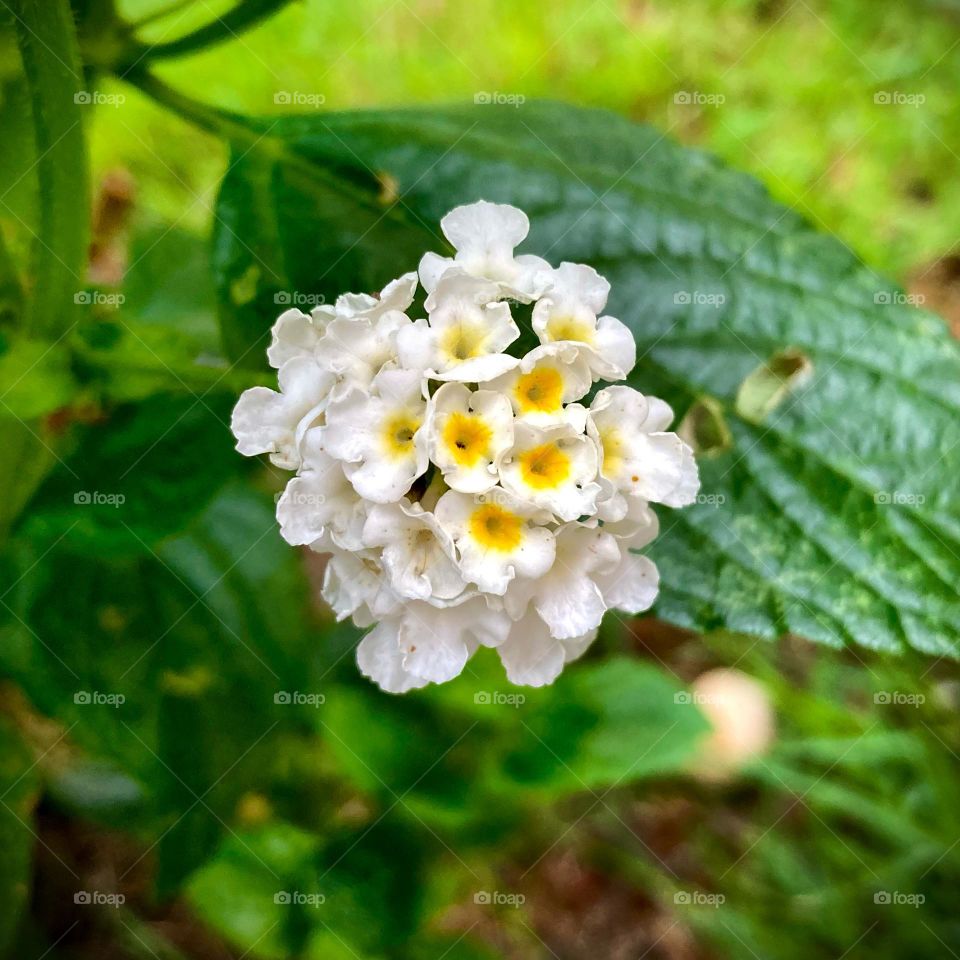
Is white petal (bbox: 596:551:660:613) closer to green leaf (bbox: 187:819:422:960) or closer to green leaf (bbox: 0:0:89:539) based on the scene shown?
green leaf (bbox: 0:0:89:539)

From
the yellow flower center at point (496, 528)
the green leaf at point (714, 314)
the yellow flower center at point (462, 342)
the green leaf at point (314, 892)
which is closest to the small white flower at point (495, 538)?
the yellow flower center at point (496, 528)

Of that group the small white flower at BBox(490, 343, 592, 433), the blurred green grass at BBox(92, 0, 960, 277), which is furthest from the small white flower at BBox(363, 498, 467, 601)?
the blurred green grass at BBox(92, 0, 960, 277)

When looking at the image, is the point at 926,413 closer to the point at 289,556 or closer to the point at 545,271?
the point at 545,271

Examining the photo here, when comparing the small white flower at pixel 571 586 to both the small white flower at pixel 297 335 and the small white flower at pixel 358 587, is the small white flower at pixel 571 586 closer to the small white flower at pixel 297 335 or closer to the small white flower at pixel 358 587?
the small white flower at pixel 358 587

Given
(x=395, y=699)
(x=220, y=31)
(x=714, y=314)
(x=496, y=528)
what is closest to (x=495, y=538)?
(x=496, y=528)

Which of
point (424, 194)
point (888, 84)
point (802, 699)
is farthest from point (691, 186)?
point (888, 84)
